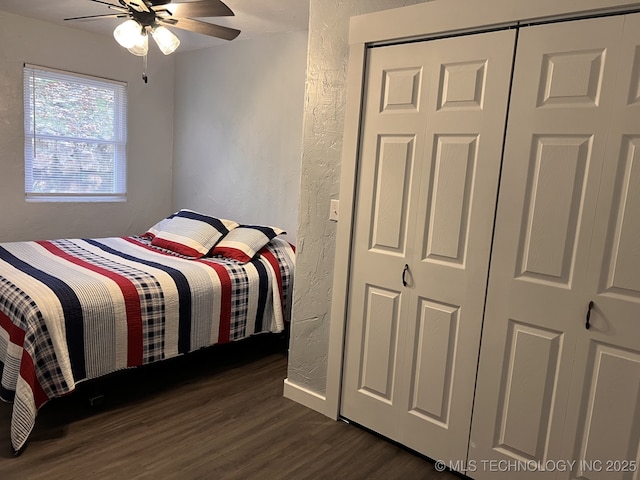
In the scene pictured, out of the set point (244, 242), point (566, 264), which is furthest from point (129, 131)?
point (566, 264)

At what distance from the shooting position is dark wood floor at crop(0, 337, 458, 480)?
6.89 ft

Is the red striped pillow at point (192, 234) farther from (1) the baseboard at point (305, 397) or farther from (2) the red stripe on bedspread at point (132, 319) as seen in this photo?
(1) the baseboard at point (305, 397)

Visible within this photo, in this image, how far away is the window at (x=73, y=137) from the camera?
3969 mm

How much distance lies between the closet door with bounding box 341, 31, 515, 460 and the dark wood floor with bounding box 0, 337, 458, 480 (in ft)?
0.81

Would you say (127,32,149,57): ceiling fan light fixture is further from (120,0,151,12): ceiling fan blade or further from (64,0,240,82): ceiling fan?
(120,0,151,12): ceiling fan blade

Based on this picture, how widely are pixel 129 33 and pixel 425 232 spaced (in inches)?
73.9

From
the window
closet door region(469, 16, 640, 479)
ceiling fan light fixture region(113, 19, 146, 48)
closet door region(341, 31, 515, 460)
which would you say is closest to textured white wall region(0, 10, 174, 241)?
the window

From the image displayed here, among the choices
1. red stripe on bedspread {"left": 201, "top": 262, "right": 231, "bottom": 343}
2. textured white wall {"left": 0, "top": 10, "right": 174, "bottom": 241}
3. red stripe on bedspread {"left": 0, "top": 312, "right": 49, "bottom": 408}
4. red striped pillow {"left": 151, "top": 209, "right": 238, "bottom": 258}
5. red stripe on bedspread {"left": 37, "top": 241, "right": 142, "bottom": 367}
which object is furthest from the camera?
textured white wall {"left": 0, "top": 10, "right": 174, "bottom": 241}

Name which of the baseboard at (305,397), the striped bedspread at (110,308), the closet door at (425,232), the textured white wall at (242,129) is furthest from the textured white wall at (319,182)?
the textured white wall at (242,129)

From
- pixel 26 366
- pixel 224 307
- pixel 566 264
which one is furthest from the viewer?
pixel 224 307

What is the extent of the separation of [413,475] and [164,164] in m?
3.83

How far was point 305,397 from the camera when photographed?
8.96ft

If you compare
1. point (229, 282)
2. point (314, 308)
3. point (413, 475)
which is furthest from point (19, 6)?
point (413, 475)

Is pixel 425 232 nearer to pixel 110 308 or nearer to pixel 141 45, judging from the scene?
pixel 110 308
